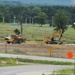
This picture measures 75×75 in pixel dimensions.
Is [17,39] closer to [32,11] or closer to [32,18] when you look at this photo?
[32,18]

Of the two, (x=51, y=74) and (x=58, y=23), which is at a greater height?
(x=51, y=74)

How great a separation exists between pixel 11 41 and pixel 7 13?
4494 inches

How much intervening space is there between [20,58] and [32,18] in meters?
142

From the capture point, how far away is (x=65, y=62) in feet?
120

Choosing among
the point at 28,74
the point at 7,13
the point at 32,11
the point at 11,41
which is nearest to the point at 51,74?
the point at 28,74

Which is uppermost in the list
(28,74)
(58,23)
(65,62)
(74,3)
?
(74,3)

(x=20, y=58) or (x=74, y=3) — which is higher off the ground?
(x=74, y=3)

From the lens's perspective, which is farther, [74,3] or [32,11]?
[32,11]

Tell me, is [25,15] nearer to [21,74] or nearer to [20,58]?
[20,58]

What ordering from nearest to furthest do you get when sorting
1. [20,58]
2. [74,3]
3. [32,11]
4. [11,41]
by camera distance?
[74,3] → [20,58] → [11,41] → [32,11]

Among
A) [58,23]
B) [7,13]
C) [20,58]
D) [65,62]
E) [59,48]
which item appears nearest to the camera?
[65,62]

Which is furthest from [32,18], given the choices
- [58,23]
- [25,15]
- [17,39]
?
[17,39]

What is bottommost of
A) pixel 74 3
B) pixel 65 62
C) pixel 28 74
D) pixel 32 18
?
pixel 32 18

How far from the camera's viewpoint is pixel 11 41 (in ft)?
209
